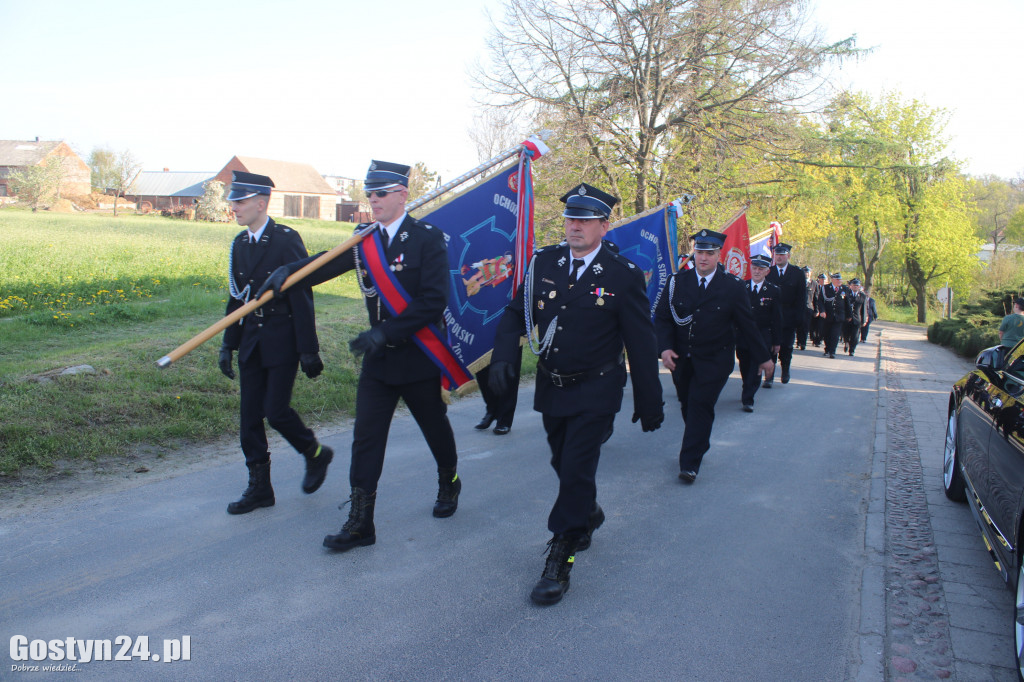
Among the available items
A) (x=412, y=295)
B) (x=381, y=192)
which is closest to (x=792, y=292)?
(x=412, y=295)

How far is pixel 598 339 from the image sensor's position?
4.00m

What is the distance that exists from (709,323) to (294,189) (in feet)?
270

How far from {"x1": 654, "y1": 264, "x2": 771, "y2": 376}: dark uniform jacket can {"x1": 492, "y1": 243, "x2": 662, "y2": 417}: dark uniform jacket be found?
2238mm

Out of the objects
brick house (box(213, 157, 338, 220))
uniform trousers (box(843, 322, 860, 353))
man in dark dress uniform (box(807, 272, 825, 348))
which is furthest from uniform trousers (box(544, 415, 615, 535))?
brick house (box(213, 157, 338, 220))

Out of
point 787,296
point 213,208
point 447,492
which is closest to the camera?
point 447,492

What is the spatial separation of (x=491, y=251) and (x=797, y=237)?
1115 inches

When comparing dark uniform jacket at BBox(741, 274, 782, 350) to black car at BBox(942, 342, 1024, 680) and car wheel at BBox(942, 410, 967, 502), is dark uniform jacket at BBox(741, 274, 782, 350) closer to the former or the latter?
car wheel at BBox(942, 410, 967, 502)

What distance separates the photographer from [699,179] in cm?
1622

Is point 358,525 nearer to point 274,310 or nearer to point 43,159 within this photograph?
point 274,310

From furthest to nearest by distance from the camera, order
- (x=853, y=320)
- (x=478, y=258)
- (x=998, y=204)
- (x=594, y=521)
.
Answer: (x=998, y=204), (x=853, y=320), (x=478, y=258), (x=594, y=521)

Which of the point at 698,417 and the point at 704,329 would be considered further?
the point at 704,329

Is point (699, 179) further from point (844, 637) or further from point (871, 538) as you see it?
point (844, 637)

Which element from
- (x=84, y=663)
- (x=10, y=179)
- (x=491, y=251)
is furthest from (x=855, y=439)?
(x=10, y=179)

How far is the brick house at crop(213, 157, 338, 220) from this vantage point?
81500 millimetres
